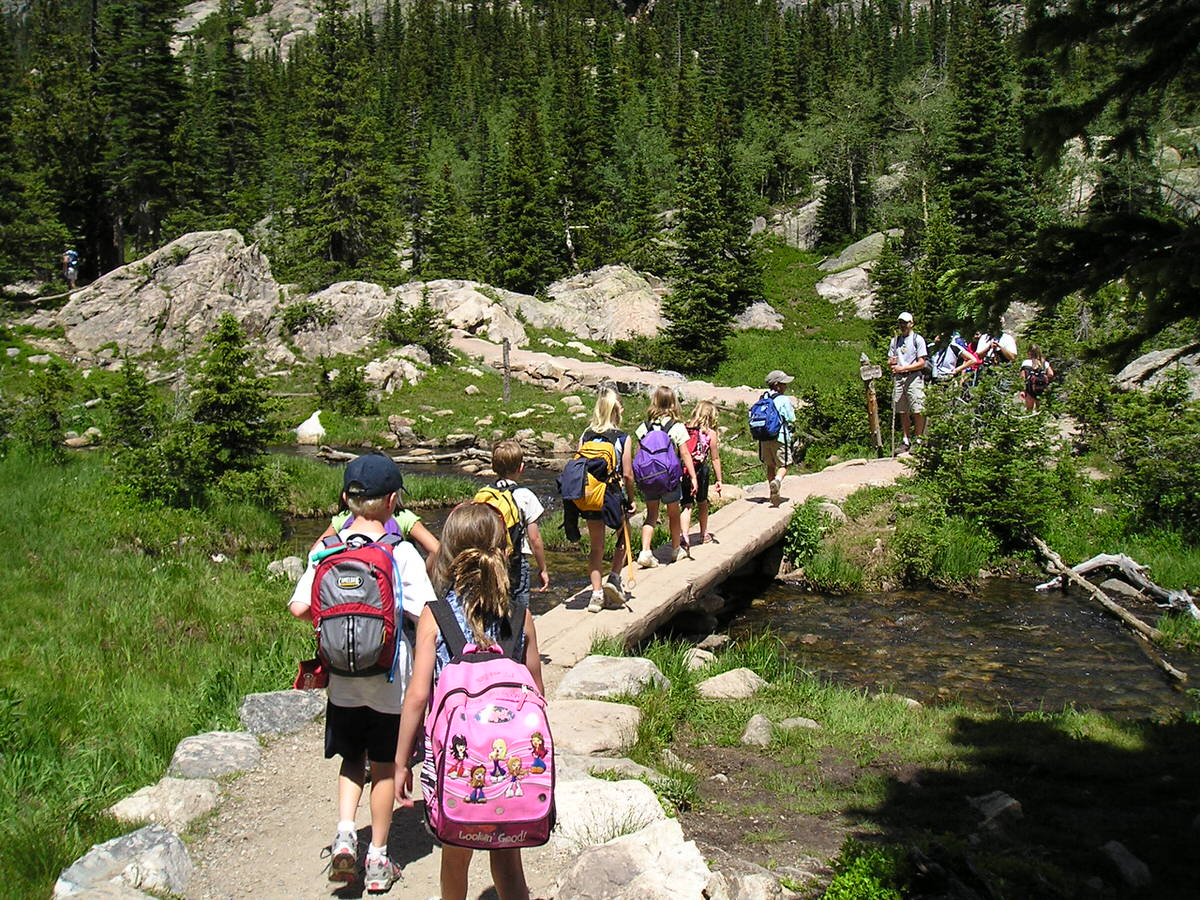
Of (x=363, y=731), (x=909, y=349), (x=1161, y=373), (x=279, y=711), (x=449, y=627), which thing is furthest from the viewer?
(x=1161, y=373)

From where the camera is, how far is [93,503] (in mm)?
13555

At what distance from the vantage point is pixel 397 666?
448 centimetres

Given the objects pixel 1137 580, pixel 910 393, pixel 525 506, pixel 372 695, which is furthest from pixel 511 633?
pixel 910 393

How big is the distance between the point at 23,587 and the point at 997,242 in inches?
1419

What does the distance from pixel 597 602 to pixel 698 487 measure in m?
2.70

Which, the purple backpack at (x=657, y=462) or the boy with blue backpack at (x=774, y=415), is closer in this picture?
the purple backpack at (x=657, y=462)

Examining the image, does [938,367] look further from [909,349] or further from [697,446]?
[697,446]

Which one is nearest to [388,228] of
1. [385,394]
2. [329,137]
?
[329,137]

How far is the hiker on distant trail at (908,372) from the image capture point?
48.0ft

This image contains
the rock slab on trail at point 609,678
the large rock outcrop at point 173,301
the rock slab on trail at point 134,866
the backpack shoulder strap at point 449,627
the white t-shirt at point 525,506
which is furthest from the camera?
the large rock outcrop at point 173,301

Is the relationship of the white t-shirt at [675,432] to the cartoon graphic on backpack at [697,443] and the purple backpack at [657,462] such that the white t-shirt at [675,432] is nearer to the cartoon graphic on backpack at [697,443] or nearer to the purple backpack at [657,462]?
the purple backpack at [657,462]

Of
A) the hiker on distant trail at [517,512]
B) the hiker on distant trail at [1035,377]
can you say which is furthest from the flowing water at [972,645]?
the hiker on distant trail at [1035,377]

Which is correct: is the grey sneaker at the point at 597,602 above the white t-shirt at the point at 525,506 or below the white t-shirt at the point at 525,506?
below

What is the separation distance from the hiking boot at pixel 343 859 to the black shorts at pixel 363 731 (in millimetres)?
381
